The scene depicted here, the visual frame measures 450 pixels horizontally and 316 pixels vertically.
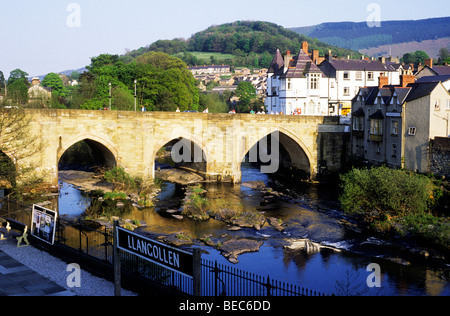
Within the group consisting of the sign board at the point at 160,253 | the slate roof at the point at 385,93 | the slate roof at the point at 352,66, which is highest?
the slate roof at the point at 352,66

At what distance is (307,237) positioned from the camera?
30.7 metres

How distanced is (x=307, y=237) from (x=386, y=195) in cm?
581

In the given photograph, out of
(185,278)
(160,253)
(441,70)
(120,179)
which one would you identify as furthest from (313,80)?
(160,253)

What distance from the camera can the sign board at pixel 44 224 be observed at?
66.6 feet

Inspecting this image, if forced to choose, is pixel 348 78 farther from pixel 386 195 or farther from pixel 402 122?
pixel 386 195

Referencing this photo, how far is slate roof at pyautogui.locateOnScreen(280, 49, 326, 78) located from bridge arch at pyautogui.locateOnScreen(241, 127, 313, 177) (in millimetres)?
12193

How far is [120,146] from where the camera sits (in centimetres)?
4488

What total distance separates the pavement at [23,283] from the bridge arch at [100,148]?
23516mm

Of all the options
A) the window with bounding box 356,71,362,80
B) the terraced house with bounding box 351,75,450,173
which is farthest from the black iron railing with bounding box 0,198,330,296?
the window with bounding box 356,71,362,80

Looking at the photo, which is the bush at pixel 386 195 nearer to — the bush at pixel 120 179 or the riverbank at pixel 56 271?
the bush at pixel 120 179

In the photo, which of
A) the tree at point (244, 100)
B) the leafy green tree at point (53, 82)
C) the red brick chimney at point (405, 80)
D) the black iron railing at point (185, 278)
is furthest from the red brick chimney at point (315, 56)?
the leafy green tree at point (53, 82)

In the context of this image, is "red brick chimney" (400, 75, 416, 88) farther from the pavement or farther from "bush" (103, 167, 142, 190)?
the pavement

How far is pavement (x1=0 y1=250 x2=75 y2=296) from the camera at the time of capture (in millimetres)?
16688
